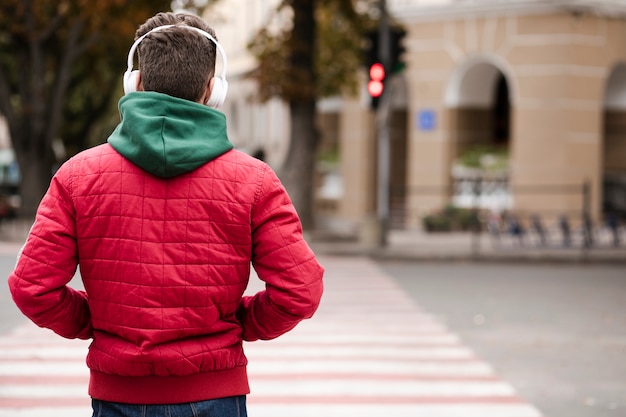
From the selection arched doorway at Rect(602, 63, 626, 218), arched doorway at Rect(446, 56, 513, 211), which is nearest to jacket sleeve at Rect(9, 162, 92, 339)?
arched doorway at Rect(446, 56, 513, 211)

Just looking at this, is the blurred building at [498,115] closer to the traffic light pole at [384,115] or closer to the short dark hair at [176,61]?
the traffic light pole at [384,115]

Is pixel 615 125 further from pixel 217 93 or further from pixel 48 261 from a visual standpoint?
pixel 48 261

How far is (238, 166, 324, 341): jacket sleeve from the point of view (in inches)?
104

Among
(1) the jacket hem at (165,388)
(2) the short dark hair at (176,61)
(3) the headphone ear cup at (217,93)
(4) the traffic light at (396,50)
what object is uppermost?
(4) the traffic light at (396,50)

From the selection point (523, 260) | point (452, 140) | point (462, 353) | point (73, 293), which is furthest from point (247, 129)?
point (73, 293)

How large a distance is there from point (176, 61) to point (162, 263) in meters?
0.50

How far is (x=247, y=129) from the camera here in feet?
144

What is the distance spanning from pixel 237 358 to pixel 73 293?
0.45m

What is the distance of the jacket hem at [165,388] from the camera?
104 inches

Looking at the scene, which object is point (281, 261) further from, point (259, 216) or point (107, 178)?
point (107, 178)

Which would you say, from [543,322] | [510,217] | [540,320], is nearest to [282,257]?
[543,322]

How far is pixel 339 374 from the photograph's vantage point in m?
7.88

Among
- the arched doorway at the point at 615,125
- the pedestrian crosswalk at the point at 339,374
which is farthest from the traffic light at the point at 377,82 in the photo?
the arched doorway at the point at 615,125

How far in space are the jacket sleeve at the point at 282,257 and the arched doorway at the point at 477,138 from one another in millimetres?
23794
